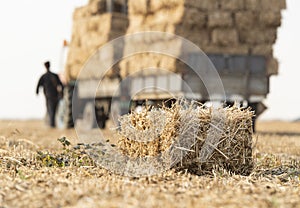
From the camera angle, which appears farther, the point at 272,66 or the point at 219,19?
the point at 272,66

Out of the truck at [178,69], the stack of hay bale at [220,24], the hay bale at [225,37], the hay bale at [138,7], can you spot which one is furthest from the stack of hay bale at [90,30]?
the hay bale at [225,37]

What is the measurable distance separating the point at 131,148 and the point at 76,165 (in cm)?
74

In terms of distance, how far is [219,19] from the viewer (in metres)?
16.2

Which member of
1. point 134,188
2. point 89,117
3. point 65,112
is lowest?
point 134,188

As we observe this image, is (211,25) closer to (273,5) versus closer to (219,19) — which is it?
(219,19)

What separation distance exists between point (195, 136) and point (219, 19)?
33.8 feet

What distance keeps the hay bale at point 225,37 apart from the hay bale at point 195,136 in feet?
31.1

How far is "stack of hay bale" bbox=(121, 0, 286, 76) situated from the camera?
15953mm

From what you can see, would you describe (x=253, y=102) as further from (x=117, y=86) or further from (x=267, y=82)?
(x=117, y=86)

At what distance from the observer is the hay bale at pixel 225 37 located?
16203 mm

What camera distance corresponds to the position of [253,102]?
17.2m

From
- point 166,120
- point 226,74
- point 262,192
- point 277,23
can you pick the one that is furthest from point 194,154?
point 277,23

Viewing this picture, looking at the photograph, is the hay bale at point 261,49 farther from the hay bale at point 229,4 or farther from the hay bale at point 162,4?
the hay bale at point 162,4

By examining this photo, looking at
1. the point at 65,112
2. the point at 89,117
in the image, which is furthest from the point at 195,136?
the point at 65,112
